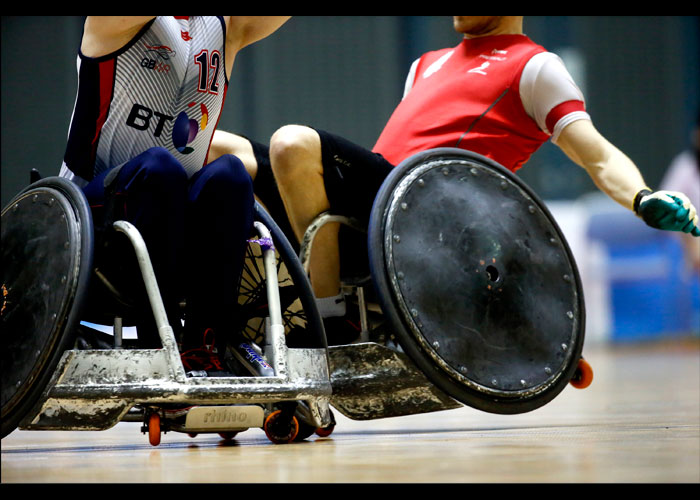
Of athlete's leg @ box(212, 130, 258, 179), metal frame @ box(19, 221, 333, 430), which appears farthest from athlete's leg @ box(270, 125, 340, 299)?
metal frame @ box(19, 221, 333, 430)

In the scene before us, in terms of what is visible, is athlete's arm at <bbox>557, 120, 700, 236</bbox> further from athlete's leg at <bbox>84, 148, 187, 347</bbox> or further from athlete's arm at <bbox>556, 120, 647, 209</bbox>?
athlete's leg at <bbox>84, 148, 187, 347</bbox>

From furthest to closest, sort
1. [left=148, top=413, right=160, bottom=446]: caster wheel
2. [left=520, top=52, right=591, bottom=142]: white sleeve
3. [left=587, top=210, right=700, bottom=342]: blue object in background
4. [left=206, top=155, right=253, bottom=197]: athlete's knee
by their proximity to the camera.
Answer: [left=587, top=210, right=700, bottom=342]: blue object in background → [left=520, top=52, right=591, bottom=142]: white sleeve → [left=206, top=155, right=253, bottom=197]: athlete's knee → [left=148, top=413, right=160, bottom=446]: caster wheel

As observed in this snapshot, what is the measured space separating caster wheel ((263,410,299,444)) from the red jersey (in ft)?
3.12

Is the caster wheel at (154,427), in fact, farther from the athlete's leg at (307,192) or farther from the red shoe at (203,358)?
the athlete's leg at (307,192)

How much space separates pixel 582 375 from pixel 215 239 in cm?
104

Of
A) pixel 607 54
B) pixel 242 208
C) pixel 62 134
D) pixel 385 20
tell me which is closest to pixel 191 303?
pixel 242 208

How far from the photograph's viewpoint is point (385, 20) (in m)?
9.70

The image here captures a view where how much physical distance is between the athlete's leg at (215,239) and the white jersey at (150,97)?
173 millimetres

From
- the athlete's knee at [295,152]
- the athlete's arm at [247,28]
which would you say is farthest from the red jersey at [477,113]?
the athlete's arm at [247,28]

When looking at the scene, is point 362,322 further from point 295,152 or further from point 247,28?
point 247,28

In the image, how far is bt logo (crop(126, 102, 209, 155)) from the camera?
→ 2496 mm

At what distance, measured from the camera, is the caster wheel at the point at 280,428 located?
2.48 metres
